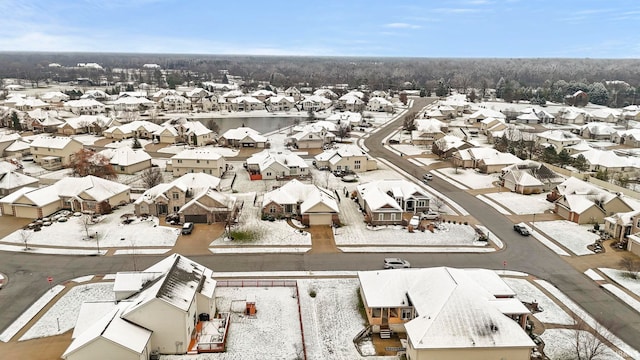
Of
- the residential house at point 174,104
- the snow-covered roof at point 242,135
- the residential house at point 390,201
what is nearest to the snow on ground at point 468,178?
the residential house at point 390,201

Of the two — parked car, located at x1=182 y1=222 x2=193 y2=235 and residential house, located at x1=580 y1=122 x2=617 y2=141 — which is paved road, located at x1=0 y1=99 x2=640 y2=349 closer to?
parked car, located at x1=182 y1=222 x2=193 y2=235

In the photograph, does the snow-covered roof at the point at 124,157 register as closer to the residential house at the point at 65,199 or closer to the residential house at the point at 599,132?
the residential house at the point at 65,199

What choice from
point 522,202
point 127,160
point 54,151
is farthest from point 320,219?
point 54,151

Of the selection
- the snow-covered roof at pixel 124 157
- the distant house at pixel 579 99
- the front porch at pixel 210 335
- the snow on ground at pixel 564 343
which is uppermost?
the distant house at pixel 579 99

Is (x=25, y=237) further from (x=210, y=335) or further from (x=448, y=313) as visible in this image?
(x=448, y=313)

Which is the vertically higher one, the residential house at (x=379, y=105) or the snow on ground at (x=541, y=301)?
the residential house at (x=379, y=105)

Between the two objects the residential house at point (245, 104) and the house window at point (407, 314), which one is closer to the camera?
Result: the house window at point (407, 314)

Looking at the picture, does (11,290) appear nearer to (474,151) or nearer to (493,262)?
(493,262)
